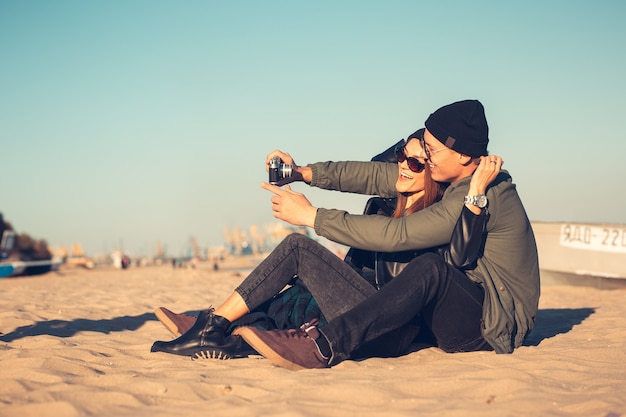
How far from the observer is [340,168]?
471 cm

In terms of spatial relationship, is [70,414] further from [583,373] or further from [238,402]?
[583,373]

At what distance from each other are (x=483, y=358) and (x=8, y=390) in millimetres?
2402

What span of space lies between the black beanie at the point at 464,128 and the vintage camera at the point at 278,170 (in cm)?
114

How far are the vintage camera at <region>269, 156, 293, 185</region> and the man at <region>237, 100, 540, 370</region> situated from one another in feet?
1.85

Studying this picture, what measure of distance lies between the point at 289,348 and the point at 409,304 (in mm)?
648

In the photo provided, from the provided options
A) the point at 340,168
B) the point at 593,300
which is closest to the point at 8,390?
the point at 340,168

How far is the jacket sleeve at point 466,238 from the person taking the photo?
3.33 meters

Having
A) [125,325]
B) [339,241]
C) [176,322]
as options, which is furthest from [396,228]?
[125,325]

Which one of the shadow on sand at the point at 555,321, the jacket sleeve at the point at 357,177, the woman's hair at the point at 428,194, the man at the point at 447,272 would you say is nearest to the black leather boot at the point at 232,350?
the man at the point at 447,272

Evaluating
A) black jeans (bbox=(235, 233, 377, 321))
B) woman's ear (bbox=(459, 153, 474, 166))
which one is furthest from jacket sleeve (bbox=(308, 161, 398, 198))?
black jeans (bbox=(235, 233, 377, 321))

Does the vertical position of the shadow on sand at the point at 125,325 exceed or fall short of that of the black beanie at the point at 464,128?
it falls short

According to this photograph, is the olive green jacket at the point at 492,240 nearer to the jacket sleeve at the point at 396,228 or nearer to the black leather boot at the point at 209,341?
the jacket sleeve at the point at 396,228

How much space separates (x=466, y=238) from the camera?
3.35 meters

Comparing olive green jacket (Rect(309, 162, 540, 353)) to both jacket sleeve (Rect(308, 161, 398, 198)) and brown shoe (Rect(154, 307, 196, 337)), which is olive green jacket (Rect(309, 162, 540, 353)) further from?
brown shoe (Rect(154, 307, 196, 337))
